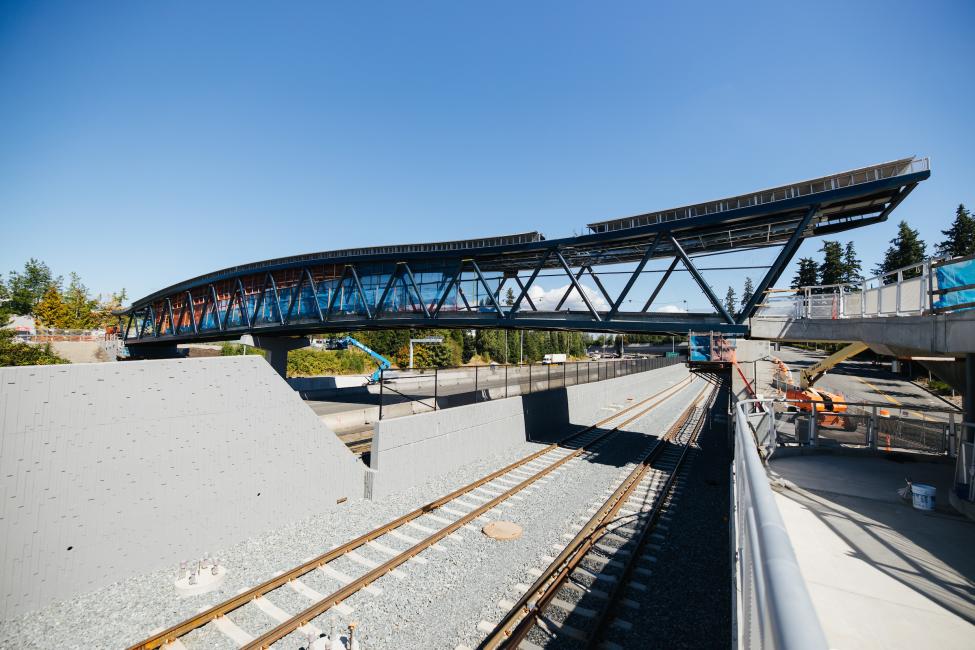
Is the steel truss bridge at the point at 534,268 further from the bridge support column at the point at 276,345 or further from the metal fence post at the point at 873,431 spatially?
the metal fence post at the point at 873,431

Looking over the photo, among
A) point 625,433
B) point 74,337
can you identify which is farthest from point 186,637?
point 74,337

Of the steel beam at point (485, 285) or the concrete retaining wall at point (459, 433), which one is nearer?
the concrete retaining wall at point (459, 433)

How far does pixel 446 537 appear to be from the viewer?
31.9 feet

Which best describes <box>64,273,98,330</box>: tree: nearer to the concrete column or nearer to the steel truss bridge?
the steel truss bridge

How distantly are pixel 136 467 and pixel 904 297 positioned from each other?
1724 cm

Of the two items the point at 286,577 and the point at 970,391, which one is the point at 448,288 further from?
the point at 970,391

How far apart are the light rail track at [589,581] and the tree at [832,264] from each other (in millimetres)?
93600

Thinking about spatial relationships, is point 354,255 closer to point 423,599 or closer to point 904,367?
point 423,599

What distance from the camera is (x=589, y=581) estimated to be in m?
8.10

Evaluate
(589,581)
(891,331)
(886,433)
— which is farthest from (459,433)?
(891,331)

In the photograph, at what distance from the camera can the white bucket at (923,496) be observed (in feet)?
23.8

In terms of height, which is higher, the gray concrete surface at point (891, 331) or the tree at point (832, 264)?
the tree at point (832, 264)

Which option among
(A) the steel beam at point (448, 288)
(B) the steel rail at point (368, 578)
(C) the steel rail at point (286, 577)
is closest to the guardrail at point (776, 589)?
(B) the steel rail at point (368, 578)

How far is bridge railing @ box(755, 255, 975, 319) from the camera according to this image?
8.08 meters
